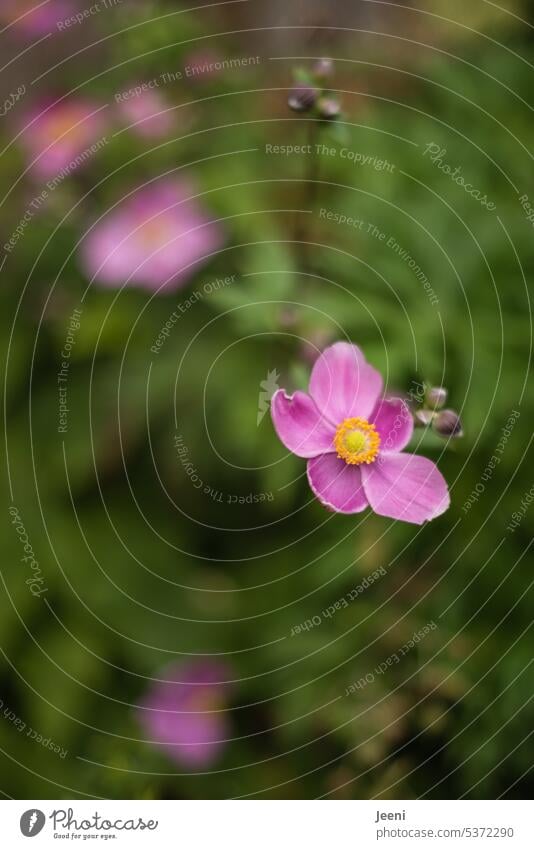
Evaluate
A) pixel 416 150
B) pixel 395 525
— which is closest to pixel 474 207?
pixel 416 150

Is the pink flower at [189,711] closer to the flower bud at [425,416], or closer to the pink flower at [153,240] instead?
the pink flower at [153,240]

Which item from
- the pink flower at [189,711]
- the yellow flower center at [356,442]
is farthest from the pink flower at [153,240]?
the yellow flower center at [356,442]

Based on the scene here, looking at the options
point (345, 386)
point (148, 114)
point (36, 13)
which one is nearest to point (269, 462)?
point (345, 386)

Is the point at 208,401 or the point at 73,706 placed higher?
the point at 208,401

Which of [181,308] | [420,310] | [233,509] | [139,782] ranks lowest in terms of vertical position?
[139,782]

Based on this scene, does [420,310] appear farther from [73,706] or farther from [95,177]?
[73,706]

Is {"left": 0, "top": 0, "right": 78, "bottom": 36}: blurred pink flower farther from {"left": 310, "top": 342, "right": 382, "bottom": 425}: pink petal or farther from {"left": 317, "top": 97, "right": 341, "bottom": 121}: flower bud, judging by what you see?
{"left": 310, "top": 342, "right": 382, "bottom": 425}: pink petal

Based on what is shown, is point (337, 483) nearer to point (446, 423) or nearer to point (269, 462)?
point (446, 423)
